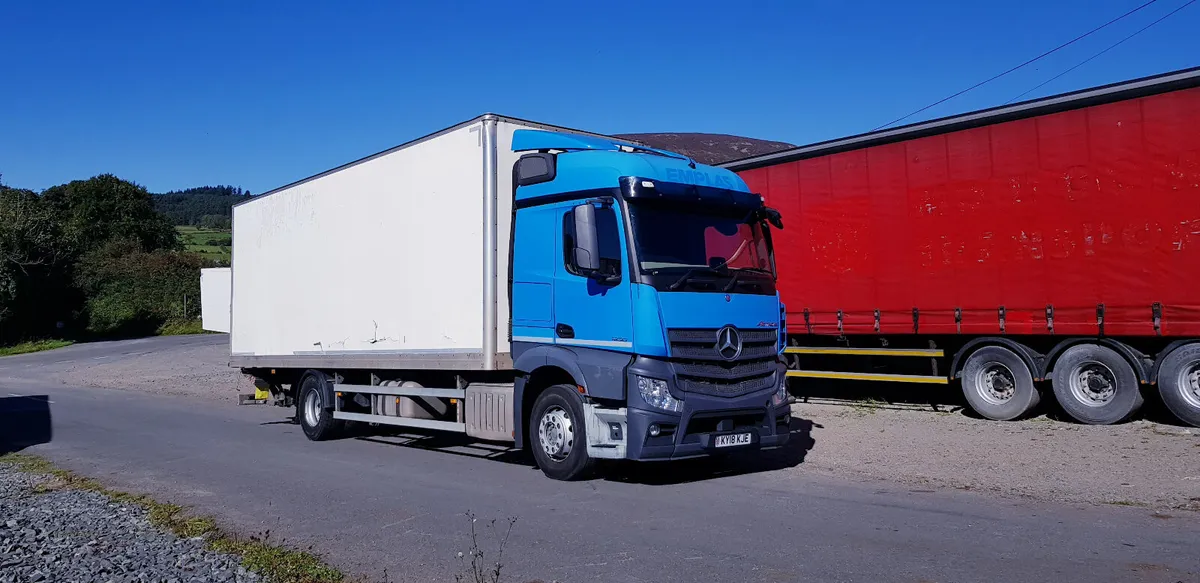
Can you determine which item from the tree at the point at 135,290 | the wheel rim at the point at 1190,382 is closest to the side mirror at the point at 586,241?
the wheel rim at the point at 1190,382

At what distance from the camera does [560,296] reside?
28.5ft

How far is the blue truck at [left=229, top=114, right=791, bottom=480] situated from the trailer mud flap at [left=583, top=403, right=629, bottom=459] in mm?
16

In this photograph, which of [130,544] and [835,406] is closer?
[130,544]

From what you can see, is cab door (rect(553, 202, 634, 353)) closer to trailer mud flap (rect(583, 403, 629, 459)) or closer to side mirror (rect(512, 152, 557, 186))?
side mirror (rect(512, 152, 557, 186))

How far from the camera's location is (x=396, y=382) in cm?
1144

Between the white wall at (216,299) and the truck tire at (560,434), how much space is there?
870 centimetres

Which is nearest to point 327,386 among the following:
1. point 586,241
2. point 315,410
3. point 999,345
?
point 315,410

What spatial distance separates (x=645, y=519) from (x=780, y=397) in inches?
98.1

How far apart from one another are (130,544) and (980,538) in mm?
5914

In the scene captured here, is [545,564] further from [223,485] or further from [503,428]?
[223,485]

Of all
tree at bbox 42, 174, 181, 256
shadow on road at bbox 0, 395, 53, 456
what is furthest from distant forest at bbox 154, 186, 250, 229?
shadow on road at bbox 0, 395, 53, 456

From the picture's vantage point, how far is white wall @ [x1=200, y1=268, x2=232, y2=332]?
15766mm

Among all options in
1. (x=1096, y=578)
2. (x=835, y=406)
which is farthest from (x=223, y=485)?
(x=835, y=406)

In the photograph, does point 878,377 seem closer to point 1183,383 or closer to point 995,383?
point 995,383
